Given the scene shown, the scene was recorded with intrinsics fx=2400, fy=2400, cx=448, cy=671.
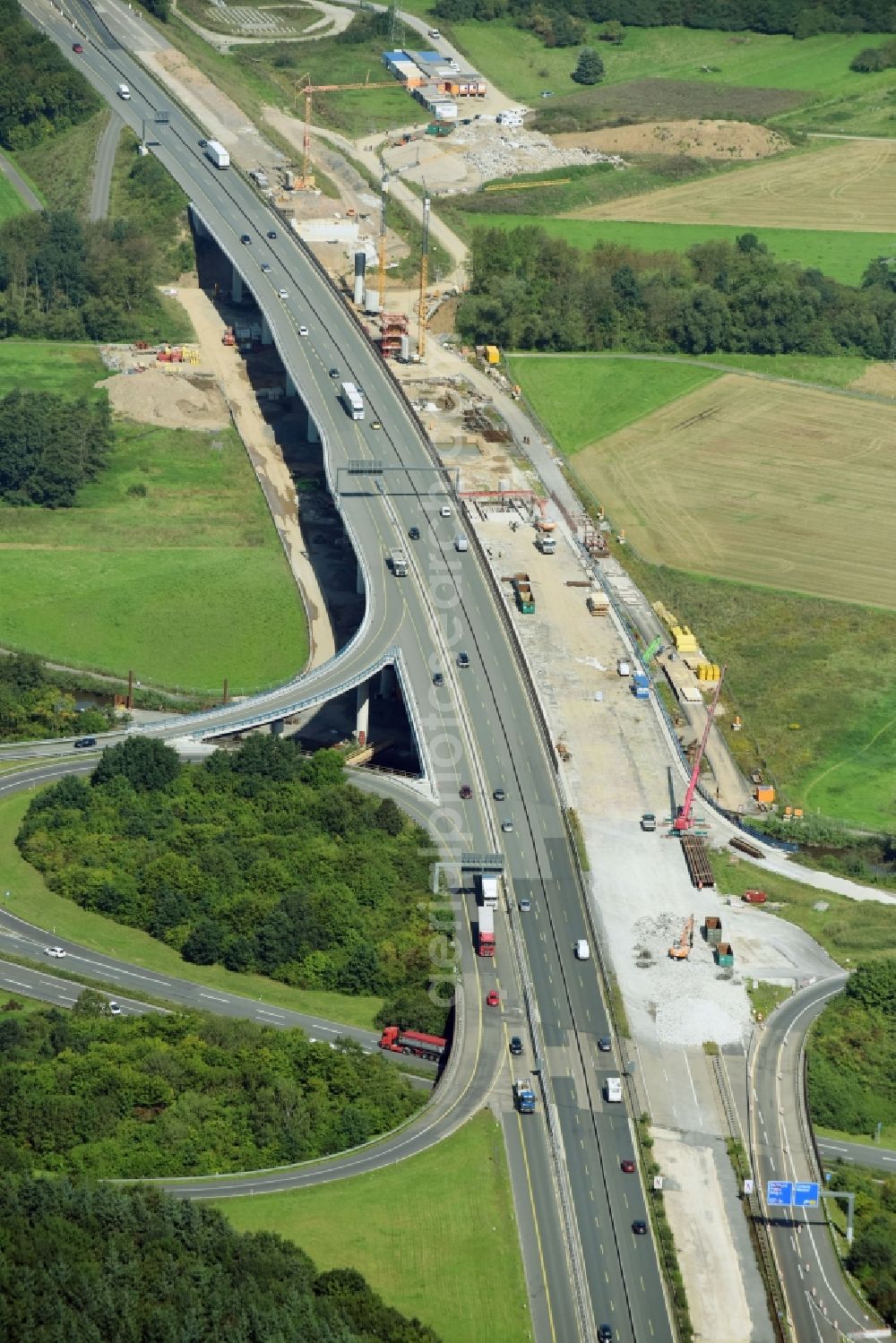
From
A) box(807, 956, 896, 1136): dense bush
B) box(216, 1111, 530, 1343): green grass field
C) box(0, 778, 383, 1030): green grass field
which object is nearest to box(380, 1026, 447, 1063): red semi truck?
box(0, 778, 383, 1030): green grass field

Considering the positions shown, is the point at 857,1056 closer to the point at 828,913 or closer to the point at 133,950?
the point at 828,913

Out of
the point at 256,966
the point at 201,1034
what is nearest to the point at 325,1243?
the point at 201,1034

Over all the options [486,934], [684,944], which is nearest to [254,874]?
[486,934]

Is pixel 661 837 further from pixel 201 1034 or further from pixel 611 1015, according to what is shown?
pixel 201 1034

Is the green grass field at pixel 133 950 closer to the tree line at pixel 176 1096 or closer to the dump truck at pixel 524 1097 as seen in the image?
the tree line at pixel 176 1096

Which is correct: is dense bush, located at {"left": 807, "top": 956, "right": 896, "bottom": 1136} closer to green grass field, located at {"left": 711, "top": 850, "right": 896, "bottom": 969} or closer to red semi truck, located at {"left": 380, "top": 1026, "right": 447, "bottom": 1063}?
green grass field, located at {"left": 711, "top": 850, "right": 896, "bottom": 969}
